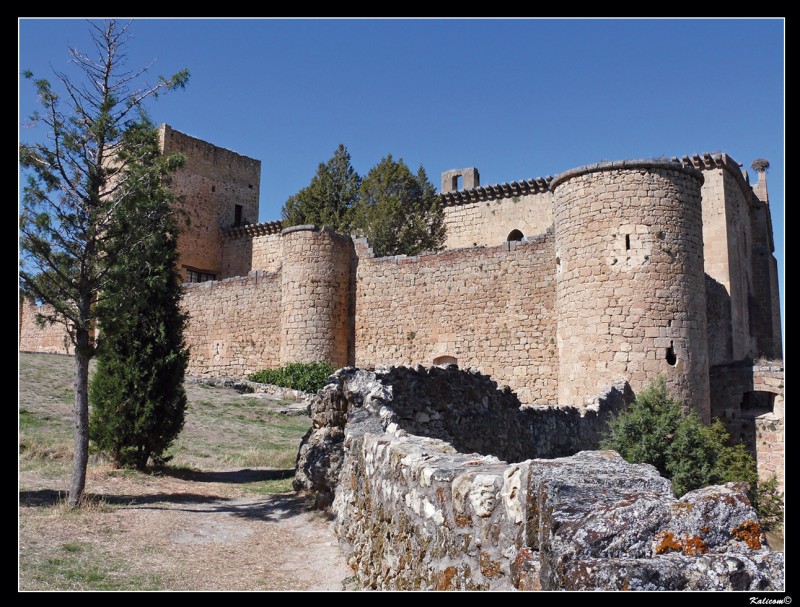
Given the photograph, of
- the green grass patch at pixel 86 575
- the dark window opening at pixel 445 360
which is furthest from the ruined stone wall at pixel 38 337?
the green grass patch at pixel 86 575

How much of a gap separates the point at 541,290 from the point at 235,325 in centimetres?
1196

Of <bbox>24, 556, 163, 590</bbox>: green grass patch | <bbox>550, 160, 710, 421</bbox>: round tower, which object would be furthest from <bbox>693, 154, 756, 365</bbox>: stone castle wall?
<bbox>24, 556, 163, 590</bbox>: green grass patch

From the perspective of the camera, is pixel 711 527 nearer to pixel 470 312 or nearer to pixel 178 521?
pixel 178 521

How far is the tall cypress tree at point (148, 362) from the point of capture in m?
10.9

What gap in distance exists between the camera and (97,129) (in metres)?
10.3

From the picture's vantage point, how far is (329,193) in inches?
1351

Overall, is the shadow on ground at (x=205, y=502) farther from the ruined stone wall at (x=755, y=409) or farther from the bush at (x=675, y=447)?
the ruined stone wall at (x=755, y=409)

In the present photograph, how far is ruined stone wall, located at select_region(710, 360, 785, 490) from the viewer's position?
17.4 metres

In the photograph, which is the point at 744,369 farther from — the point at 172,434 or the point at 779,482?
the point at 172,434

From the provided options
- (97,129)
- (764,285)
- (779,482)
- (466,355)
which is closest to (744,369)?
(779,482)

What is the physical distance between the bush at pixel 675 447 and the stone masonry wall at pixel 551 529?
7737 millimetres

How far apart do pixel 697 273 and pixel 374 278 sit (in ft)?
34.2

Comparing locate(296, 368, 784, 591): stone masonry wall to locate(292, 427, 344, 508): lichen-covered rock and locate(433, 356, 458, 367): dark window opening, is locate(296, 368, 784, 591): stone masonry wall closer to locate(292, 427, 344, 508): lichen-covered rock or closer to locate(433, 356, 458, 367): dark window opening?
locate(292, 427, 344, 508): lichen-covered rock

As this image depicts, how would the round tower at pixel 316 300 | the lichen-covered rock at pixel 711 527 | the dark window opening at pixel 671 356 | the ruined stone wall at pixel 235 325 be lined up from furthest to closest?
the ruined stone wall at pixel 235 325
the round tower at pixel 316 300
the dark window opening at pixel 671 356
the lichen-covered rock at pixel 711 527
